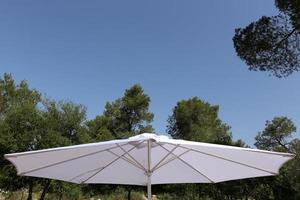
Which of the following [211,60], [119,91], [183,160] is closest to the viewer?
[183,160]

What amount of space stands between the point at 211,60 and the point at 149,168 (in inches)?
605

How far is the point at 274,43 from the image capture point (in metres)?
13.9

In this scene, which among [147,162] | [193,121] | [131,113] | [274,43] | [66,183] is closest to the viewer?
[147,162]

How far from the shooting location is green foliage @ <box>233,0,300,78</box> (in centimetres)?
1343

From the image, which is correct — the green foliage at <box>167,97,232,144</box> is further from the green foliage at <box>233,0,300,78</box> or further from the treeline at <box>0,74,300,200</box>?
the green foliage at <box>233,0,300,78</box>

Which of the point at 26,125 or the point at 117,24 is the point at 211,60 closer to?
the point at 117,24

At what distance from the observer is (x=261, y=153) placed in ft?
17.1

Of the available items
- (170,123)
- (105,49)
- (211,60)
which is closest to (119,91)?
(170,123)

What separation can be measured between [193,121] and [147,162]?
30.0 metres

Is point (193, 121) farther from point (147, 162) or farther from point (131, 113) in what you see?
→ point (147, 162)

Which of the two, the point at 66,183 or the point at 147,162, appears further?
the point at 66,183

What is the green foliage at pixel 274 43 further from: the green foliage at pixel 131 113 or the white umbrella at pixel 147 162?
the green foliage at pixel 131 113

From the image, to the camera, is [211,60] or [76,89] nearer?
[211,60]

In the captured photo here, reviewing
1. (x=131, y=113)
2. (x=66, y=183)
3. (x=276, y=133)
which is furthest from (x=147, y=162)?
(x=276, y=133)
